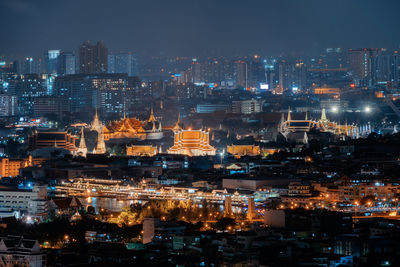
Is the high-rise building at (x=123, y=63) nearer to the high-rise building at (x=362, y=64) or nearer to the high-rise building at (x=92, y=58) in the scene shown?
the high-rise building at (x=92, y=58)

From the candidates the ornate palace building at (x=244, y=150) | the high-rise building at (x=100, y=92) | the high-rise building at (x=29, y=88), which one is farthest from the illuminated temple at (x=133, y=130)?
the high-rise building at (x=29, y=88)

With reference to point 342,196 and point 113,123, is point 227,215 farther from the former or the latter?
point 113,123

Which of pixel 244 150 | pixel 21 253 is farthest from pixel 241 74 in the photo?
pixel 21 253

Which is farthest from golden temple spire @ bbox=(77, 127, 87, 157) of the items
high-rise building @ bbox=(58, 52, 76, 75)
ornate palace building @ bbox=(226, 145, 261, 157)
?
high-rise building @ bbox=(58, 52, 76, 75)

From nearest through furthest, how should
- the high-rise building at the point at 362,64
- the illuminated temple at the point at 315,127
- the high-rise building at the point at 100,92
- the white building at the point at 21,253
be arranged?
the white building at the point at 21,253 < the illuminated temple at the point at 315,127 < the high-rise building at the point at 100,92 < the high-rise building at the point at 362,64

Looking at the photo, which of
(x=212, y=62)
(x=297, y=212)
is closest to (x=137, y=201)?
(x=297, y=212)

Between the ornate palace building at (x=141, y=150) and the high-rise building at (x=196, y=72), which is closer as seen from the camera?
the ornate palace building at (x=141, y=150)

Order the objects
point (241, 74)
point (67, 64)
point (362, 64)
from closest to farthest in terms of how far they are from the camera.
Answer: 1. point (67, 64)
2. point (362, 64)
3. point (241, 74)

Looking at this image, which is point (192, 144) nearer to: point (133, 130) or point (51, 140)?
point (51, 140)
